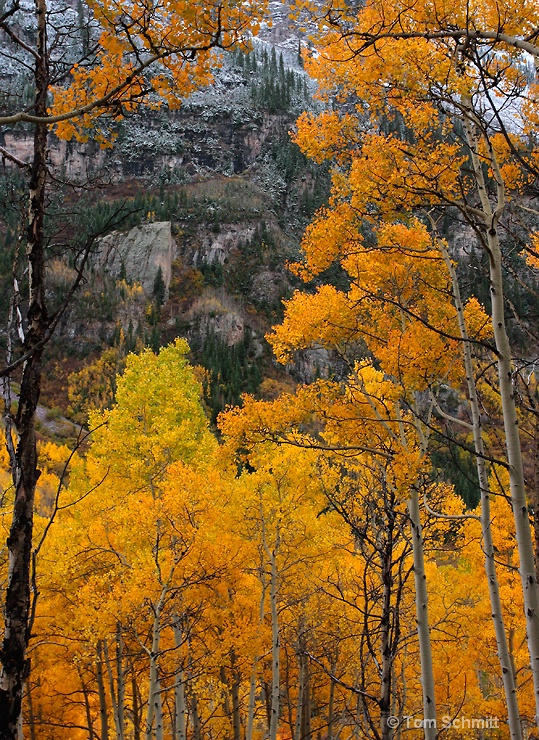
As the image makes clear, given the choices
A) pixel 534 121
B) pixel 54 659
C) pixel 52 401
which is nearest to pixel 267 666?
pixel 54 659

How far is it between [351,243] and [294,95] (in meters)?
163

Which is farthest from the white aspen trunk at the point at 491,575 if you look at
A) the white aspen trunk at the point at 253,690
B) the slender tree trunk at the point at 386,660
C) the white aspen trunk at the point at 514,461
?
the white aspen trunk at the point at 253,690

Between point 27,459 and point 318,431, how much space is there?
7.95 metres

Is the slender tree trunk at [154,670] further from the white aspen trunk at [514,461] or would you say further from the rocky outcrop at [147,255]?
the rocky outcrop at [147,255]

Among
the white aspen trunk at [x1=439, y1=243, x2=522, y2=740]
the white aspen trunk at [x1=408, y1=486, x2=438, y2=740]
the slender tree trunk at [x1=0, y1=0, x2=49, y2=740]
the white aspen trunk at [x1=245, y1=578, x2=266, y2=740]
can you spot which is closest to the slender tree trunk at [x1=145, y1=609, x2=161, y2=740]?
the white aspen trunk at [x1=245, y1=578, x2=266, y2=740]

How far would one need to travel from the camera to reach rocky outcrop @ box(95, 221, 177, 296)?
339 feet

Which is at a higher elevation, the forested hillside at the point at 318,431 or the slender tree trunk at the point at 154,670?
the forested hillside at the point at 318,431

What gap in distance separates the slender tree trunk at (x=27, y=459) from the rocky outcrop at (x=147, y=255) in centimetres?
10228

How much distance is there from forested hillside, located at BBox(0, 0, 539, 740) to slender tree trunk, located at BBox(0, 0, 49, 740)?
11 mm

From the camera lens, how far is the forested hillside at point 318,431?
2.50 metres

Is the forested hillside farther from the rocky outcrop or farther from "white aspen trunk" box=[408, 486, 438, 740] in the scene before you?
the rocky outcrop

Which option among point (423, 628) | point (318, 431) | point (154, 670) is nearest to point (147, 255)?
point (318, 431)

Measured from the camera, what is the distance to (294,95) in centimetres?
15175

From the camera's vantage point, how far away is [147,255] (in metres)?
106
